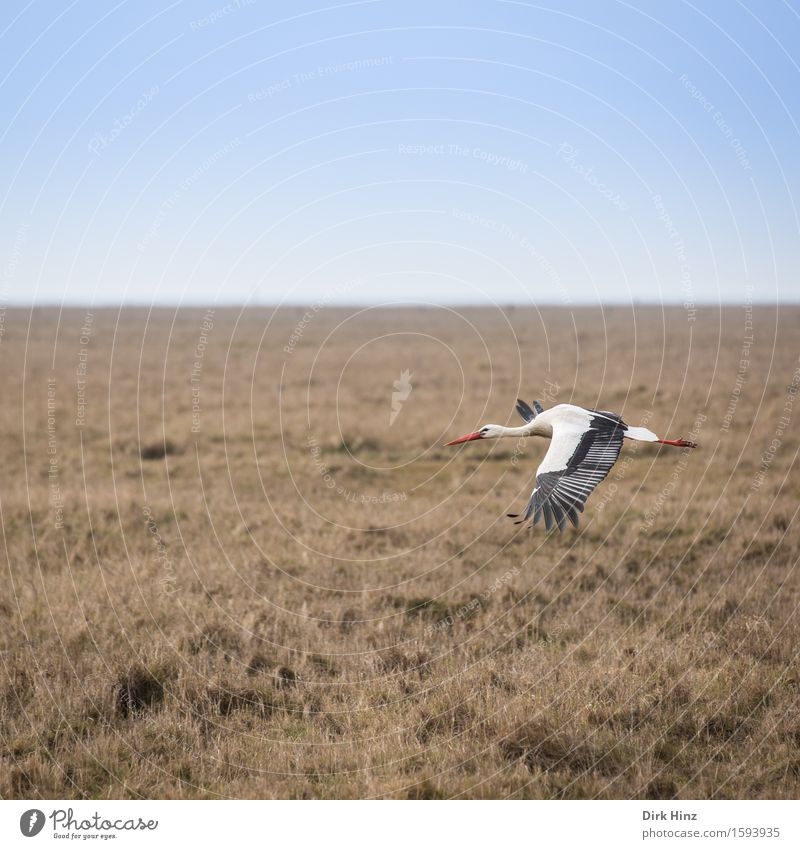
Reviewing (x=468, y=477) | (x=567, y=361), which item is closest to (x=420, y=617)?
(x=468, y=477)

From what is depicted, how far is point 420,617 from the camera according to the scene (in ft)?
26.0

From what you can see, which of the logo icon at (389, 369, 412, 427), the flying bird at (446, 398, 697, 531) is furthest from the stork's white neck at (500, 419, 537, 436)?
the logo icon at (389, 369, 412, 427)

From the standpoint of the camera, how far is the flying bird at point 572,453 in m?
4.34

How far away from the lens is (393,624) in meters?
7.69

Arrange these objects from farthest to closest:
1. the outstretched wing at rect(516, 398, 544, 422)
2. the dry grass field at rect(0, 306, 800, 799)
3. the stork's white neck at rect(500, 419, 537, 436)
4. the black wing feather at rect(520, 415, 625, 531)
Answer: the outstretched wing at rect(516, 398, 544, 422), the dry grass field at rect(0, 306, 800, 799), the stork's white neck at rect(500, 419, 537, 436), the black wing feather at rect(520, 415, 625, 531)

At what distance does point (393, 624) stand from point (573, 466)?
3893 mm

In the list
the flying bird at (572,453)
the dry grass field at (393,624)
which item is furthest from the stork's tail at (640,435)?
the dry grass field at (393,624)

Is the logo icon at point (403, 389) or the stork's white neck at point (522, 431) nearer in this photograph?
the stork's white neck at point (522, 431)

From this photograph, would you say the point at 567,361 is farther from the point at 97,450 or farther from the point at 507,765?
the point at 507,765

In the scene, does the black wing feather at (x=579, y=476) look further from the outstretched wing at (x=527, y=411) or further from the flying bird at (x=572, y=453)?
the outstretched wing at (x=527, y=411)

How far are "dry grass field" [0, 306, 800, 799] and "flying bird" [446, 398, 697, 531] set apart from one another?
204cm
